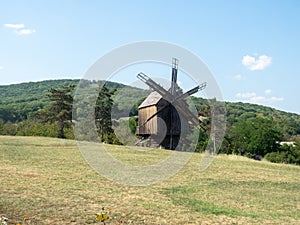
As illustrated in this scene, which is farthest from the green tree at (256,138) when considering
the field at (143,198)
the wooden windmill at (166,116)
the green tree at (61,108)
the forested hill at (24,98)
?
the forested hill at (24,98)

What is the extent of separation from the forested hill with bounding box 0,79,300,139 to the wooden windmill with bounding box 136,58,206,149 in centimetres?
162

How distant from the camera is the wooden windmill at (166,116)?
33.2 meters

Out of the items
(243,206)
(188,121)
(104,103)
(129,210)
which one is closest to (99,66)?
(129,210)

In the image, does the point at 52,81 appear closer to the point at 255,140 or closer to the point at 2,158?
the point at 255,140

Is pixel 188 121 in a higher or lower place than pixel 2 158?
higher

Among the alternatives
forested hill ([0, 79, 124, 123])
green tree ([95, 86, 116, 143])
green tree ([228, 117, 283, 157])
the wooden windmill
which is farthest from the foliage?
forested hill ([0, 79, 124, 123])

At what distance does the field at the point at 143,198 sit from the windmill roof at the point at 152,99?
1557 cm

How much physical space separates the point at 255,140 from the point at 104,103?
61.6 feet

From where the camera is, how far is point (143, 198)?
38.2 ft

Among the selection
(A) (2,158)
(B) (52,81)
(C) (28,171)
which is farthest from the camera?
(B) (52,81)

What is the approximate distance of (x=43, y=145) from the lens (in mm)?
30500

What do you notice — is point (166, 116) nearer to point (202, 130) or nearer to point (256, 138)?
point (202, 130)

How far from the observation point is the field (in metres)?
9.07

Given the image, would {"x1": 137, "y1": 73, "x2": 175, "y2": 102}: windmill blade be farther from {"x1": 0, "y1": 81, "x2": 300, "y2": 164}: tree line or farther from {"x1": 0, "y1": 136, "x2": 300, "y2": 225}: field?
{"x1": 0, "y1": 136, "x2": 300, "y2": 225}: field
